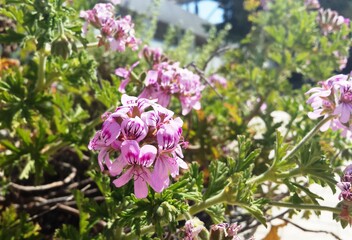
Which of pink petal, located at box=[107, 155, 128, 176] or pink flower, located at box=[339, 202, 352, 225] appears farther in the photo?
→ pink flower, located at box=[339, 202, 352, 225]

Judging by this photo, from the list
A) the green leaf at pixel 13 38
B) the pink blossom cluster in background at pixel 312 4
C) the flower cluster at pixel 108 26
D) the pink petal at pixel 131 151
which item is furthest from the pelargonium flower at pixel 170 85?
the pink blossom cluster in background at pixel 312 4

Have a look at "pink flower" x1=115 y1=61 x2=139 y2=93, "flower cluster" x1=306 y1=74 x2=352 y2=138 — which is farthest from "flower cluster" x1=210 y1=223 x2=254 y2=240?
"pink flower" x1=115 y1=61 x2=139 y2=93

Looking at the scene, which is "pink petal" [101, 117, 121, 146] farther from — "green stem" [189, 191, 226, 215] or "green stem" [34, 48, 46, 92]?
"green stem" [34, 48, 46, 92]

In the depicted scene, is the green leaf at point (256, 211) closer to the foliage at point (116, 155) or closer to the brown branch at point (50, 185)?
the foliage at point (116, 155)

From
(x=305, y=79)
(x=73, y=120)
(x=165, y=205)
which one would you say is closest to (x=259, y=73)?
(x=305, y=79)

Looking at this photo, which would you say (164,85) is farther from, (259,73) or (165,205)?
(259,73)
